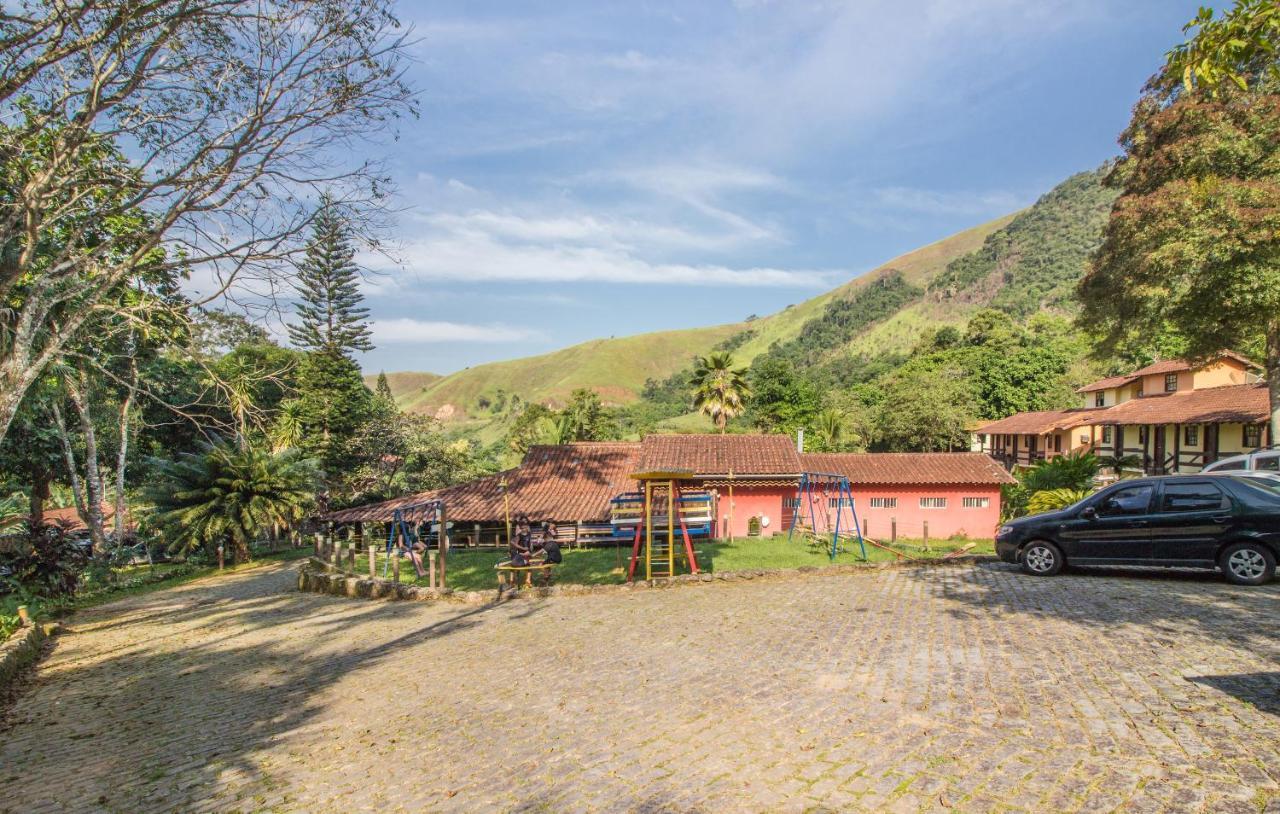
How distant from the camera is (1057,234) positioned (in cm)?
12019

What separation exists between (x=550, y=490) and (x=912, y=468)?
618 inches

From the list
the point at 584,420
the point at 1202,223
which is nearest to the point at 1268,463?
the point at 1202,223

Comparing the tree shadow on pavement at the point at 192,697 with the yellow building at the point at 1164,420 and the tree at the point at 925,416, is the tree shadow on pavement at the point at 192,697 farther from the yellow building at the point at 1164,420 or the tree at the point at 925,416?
the tree at the point at 925,416

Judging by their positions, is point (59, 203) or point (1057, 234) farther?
point (1057, 234)

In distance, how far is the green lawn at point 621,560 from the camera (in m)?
15.5

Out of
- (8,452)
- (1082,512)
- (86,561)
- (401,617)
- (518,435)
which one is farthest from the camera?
(518,435)

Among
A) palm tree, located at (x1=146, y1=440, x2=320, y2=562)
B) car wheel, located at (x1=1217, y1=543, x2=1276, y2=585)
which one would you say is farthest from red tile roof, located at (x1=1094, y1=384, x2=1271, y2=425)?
palm tree, located at (x1=146, y1=440, x2=320, y2=562)

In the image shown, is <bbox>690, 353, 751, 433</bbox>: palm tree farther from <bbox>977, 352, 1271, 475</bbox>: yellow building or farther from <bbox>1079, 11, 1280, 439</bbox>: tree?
<bbox>1079, 11, 1280, 439</bbox>: tree

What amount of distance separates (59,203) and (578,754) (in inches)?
412

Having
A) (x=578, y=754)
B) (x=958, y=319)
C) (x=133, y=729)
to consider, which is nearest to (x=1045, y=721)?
(x=578, y=754)

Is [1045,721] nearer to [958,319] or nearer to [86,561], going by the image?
[86,561]

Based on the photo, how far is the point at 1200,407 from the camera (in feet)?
83.8

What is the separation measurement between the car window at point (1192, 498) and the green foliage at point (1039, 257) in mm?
92959

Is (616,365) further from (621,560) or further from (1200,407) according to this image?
(621,560)
